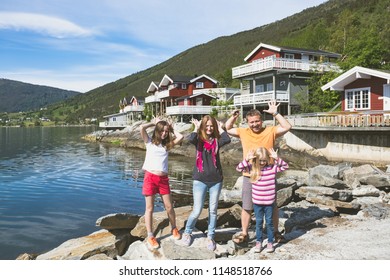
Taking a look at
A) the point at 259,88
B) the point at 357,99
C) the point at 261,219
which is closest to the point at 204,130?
the point at 261,219

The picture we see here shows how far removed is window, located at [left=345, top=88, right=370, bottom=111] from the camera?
24278 mm

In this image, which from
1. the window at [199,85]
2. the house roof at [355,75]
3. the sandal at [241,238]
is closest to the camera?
the sandal at [241,238]

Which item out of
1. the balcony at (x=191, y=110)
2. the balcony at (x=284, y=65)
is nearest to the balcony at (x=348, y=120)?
the balcony at (x=284, y=65)

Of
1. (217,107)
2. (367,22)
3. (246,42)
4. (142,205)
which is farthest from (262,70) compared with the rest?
(246,42)

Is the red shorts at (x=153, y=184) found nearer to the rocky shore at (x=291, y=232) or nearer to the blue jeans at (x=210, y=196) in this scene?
the blue jeans at (x=210, y=196)

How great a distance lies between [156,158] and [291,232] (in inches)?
124

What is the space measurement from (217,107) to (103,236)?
123ft

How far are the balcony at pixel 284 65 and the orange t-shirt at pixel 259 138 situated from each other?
93.2ft

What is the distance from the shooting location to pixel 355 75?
24.2 m

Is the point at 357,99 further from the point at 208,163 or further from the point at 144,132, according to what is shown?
the point at 144,132

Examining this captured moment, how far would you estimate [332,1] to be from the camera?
158625 millimetres

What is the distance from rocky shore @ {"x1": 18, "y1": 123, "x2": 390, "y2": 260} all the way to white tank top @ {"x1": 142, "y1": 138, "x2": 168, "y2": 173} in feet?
4.28

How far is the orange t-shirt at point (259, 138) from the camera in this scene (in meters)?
6.02
